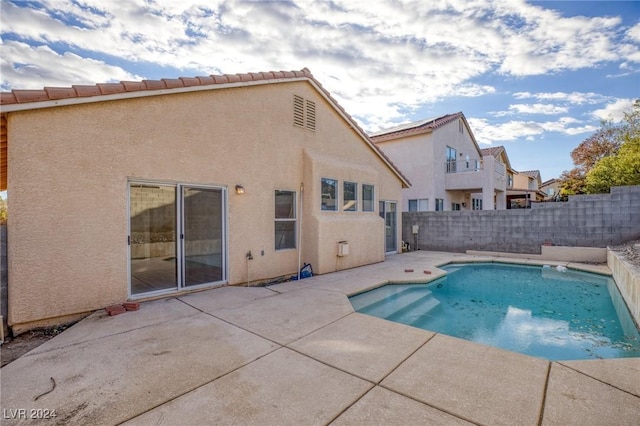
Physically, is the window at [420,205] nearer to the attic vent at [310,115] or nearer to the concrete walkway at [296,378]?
the attic vent at [310,115]

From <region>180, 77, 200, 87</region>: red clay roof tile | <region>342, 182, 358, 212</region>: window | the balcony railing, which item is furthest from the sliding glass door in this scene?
the balcony railing

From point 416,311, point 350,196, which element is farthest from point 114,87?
point 416,311

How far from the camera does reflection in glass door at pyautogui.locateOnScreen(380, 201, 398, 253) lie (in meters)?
13.8

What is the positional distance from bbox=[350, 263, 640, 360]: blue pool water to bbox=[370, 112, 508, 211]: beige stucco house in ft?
31.4

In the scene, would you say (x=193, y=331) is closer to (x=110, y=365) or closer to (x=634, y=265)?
(x=110, y=365)

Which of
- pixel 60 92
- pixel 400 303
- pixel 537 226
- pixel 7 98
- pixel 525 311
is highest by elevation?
pixel 60 92

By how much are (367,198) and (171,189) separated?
7.43 m

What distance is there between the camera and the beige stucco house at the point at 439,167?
19.1m

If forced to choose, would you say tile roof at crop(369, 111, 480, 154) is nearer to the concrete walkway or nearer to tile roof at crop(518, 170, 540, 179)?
the concrete walkway

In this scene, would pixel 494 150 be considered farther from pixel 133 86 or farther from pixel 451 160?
pixel 133 86

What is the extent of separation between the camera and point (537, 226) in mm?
13008

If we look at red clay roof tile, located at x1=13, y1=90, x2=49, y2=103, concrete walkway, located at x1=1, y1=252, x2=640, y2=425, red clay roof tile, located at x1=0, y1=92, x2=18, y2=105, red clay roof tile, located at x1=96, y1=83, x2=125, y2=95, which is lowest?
concrete walkway, located at x1=1, y1=252, x2=640, y2=425

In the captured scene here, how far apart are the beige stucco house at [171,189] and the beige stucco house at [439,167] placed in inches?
394

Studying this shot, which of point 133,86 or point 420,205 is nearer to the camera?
point 133,86
